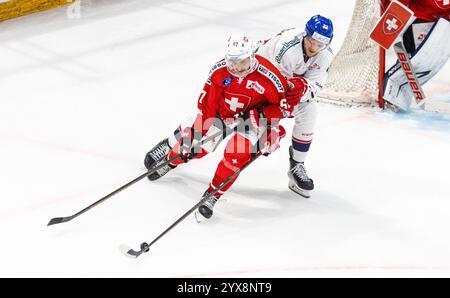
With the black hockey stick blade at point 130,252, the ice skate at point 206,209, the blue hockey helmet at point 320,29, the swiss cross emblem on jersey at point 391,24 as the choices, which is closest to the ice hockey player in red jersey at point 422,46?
the swiss cross emblem on jersey at point 391,24

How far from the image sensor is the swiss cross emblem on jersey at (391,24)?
4.29 metres

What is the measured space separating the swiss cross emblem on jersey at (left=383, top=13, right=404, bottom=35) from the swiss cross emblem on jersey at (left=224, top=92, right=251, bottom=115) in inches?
53.8

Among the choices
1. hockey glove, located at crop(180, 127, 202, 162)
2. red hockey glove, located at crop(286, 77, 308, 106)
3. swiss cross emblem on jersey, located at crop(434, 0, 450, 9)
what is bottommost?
hockey glove, located at crop(180, 127, 202, 162)

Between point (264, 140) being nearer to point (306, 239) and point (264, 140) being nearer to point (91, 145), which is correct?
point (306, 239)

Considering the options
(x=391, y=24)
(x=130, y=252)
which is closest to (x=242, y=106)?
(x=130, y=252)

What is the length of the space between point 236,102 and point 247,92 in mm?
78

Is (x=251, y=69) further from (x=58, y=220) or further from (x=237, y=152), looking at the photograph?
(x=58, y=220)

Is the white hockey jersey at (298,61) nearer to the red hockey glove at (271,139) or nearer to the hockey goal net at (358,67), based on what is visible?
the red hockey glove at (271,139)

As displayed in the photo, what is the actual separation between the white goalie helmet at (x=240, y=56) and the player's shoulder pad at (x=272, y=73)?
0.05 meters

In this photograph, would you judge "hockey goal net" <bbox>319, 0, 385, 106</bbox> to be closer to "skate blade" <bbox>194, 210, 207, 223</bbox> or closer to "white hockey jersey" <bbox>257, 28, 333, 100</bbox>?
"white hockey jersey" <bbox>257, 28, 333, 100</bbox>

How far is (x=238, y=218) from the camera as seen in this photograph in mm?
3387

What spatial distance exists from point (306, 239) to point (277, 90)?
625 millimetres

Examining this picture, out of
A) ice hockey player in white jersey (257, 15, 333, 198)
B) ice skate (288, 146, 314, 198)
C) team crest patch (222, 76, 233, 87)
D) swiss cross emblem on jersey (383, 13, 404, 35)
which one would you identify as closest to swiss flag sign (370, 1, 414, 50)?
Result: swiss cross emblem on jersey (383, 13, 404, 35)

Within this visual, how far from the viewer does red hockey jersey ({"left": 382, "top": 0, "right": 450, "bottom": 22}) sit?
14.1 feet
